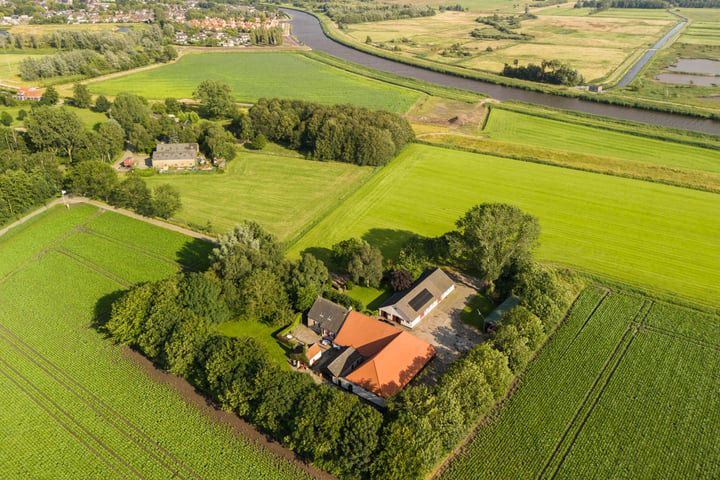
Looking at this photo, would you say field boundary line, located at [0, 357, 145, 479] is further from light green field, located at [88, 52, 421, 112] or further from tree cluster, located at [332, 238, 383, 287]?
light green field, located at [88, 52, 421, 112]

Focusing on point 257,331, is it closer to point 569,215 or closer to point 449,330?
point 449,330

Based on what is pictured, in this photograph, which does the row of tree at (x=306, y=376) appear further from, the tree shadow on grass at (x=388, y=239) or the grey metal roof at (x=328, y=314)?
the tree shadow on grass at (x=388, y=239)

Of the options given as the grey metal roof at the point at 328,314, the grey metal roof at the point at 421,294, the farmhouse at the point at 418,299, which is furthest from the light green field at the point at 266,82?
the grey metal roof at the point at 328,314

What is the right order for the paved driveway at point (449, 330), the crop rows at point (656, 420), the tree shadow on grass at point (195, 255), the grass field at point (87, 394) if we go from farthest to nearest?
the tree shadow on grass at point (195, 255)
the paved driveway at point (449, 330)
the grass field at point (87, 394)
the crop rows at point (656, 420)

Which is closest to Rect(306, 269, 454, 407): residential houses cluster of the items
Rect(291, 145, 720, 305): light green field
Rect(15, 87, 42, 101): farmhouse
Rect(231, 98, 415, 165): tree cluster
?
Rect(291, 145, 720, 305): light green field

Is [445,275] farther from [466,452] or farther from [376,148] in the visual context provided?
[376,148]

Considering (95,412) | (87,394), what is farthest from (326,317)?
(87,394)
